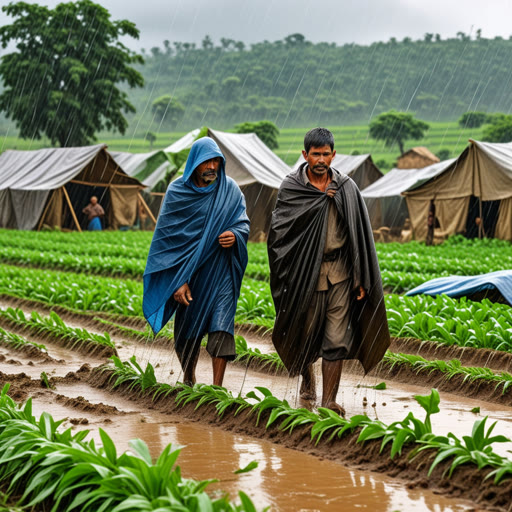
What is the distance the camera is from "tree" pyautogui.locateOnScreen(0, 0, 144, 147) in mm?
43062

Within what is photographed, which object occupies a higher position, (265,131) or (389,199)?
(265,131)

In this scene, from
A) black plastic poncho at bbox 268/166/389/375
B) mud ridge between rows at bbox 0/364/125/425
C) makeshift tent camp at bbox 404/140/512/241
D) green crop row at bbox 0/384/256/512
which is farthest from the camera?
makeshift tent camp at bbox 404/140/512/241

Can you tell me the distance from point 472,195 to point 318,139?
65.2ft

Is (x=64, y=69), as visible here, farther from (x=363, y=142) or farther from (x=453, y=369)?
(x=363, y=142)

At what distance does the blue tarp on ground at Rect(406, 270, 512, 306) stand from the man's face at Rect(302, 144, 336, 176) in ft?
15.3

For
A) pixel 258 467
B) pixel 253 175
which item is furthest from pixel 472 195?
pixel 258 467

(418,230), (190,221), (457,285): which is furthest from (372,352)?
(418,230)

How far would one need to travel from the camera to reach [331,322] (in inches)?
211

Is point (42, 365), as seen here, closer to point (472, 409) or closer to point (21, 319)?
point (21, 319)

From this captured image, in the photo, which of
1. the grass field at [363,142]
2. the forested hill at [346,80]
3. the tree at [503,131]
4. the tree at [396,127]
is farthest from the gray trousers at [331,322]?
the forested hill at [346,80]

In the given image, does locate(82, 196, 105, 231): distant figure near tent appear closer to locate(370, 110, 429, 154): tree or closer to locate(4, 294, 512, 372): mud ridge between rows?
locate(4, 294, 512, 372): mud ridge between rows

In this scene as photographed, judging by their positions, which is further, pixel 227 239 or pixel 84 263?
pixel 84 263

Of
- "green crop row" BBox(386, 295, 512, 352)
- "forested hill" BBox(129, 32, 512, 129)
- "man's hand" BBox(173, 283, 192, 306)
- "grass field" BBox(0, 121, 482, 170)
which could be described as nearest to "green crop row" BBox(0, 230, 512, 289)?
"green crop row" BBox(386, 295, 512, 352)

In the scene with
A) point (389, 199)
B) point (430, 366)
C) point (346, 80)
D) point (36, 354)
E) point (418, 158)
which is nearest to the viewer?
point (430, 366)
